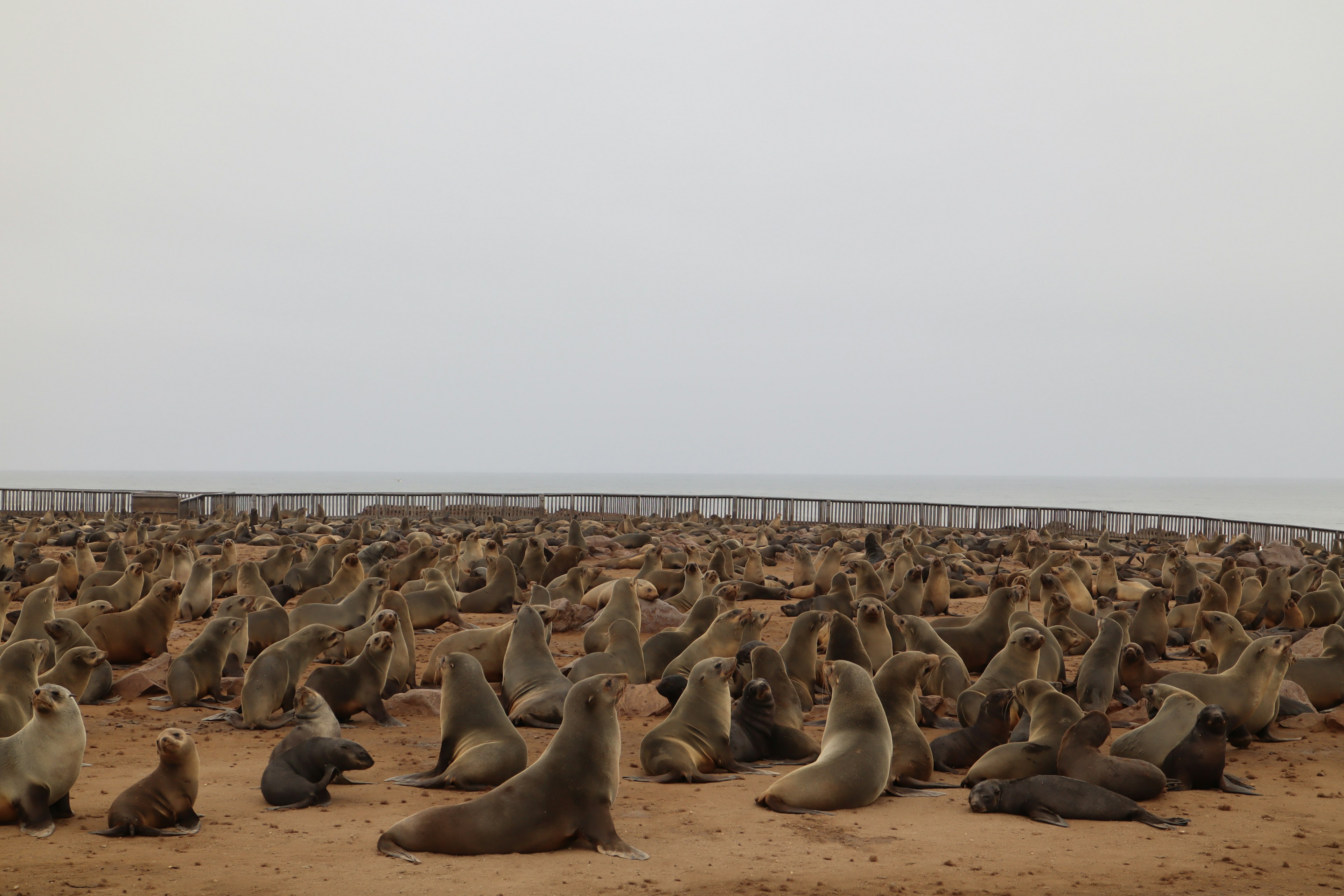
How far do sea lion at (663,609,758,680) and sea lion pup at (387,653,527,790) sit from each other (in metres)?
2.90

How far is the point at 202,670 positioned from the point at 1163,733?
7711mm

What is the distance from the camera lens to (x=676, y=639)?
32.5 feet

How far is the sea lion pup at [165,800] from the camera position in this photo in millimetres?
5094

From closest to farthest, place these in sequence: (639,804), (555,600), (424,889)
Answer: (424,889) → (639,804) → (555,600)

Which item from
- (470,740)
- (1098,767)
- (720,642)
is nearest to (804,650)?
(720,642)

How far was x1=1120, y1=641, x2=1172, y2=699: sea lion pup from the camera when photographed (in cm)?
898

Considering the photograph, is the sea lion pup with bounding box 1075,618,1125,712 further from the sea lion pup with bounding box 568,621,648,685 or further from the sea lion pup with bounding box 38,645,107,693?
the sea lion pup with bounding box 38,645,107,693

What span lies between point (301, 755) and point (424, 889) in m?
2.19

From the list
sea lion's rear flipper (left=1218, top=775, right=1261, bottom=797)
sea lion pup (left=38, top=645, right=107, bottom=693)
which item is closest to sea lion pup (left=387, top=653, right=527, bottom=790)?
sea lion pup (left=38, top=645, right=107, bottom=693)

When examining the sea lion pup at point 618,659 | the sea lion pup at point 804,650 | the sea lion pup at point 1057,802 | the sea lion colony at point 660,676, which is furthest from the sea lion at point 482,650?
the sea lion pup at point 1057,802

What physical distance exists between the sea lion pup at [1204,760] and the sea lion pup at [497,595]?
9.27 m

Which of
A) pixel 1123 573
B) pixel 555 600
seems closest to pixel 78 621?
pixel 555 600

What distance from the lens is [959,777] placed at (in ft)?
22.9

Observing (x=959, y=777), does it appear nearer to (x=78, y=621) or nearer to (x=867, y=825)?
(x=867, y=825)
